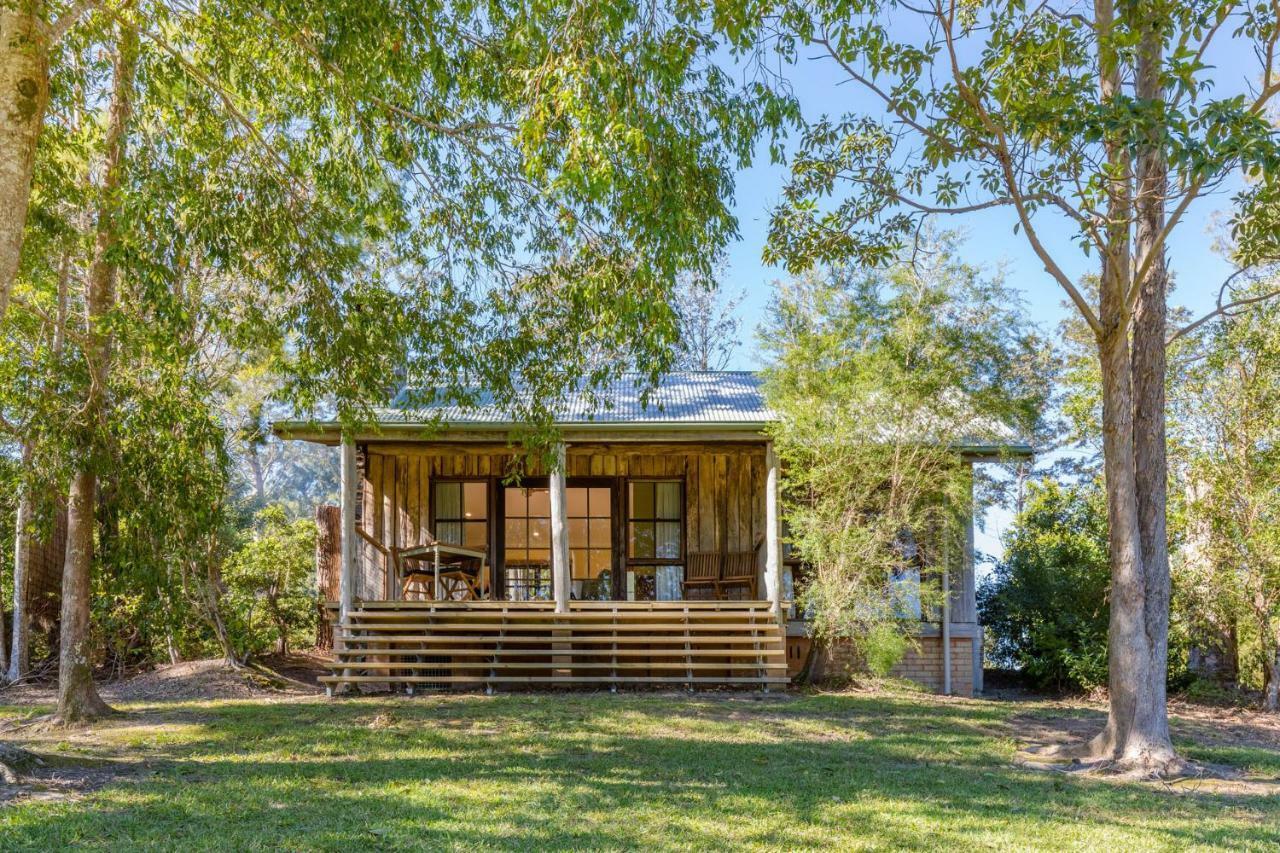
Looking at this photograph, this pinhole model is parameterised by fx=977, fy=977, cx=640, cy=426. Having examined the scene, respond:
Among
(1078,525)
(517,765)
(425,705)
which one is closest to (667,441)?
(425,705)

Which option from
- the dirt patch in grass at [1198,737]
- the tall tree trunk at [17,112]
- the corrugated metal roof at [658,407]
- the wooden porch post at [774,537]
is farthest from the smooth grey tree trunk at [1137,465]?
the tall tree trunk at [17,112]

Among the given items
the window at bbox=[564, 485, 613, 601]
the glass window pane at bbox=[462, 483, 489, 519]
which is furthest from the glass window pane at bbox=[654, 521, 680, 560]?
the glass window pane at bbox=[462, 483, 489, 519]

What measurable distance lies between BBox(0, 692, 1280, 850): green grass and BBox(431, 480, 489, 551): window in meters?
3.66

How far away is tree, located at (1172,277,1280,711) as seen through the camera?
9711 millimetres

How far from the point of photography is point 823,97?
790 centimetres

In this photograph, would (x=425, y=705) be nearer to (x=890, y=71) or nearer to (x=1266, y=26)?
(x=890, y=71)

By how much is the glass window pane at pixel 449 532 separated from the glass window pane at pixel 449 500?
9 centimetres

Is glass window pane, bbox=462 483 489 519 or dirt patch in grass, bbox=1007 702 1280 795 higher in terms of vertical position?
glass window pane, bbox=462 483 489 519

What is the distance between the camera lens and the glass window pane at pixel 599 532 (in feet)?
40.4

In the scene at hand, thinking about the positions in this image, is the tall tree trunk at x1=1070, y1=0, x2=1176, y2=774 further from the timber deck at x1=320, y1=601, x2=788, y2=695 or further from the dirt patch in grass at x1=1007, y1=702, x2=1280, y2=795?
the timber deck at x1=320, y1=601, x2=788, y2=695

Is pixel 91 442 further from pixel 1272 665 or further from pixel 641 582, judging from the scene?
pixel 1272 665

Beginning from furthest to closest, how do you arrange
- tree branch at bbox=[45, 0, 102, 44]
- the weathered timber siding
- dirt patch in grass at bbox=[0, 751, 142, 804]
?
the weathered timber siding → dirt patch in grass at bbox=[0, 751, 142, 804] → tree branch at bbox=[45, 0, 102, 44]

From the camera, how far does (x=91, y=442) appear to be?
6.98 meters

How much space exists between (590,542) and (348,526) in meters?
3.32
